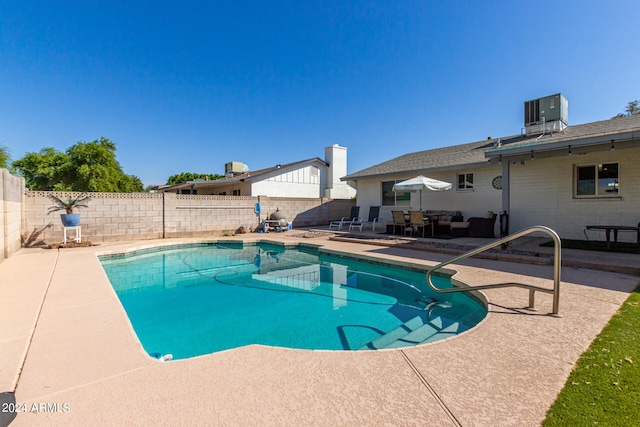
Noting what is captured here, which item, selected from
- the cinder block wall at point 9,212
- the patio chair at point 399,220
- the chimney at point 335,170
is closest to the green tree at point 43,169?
the cinder block wall at point 9,212

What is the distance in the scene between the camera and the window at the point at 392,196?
→ 1455cm

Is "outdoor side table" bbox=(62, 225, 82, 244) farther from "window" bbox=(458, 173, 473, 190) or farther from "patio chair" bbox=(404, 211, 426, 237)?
"window" bbox=(458, 173, 473, 190)

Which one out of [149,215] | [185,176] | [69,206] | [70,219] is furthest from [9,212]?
Answer: [185,176]

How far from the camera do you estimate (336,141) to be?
2284 centimetres

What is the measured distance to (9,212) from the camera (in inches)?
295

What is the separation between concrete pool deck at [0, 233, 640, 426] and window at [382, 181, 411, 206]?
1090cm

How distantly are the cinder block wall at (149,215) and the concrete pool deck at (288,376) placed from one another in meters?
8.22

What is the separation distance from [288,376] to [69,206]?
452 inches

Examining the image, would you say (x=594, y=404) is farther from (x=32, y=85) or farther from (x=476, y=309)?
(x=32, y=85)

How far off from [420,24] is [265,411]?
1332 cm


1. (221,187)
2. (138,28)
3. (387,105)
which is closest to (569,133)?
(387,105)

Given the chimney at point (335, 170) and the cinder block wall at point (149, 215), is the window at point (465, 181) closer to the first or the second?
the cinder block wall at point (149, 215)

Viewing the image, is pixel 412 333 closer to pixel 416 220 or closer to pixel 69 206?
pixel 416 220

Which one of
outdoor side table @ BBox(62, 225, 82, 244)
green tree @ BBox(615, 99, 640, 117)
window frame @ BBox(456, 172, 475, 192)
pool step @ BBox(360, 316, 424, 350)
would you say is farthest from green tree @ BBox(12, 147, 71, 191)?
green tree @ BBox(615, 99, 640, 117)
